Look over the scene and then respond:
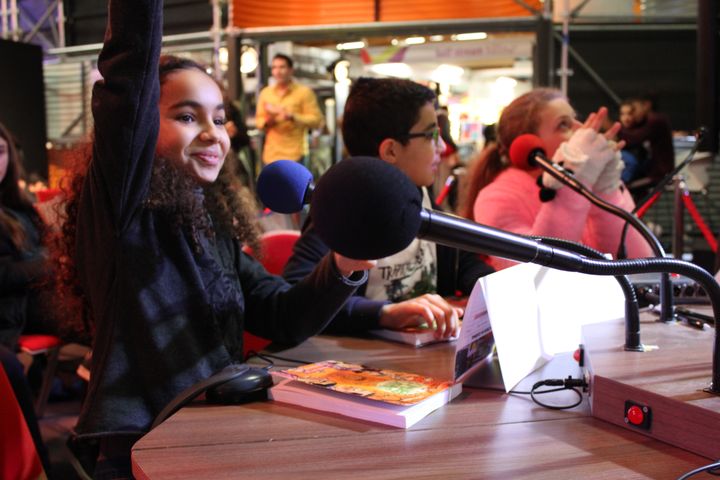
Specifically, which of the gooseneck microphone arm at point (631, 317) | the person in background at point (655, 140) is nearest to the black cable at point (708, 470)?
the gooseneck microphone arm at point (631, 317)

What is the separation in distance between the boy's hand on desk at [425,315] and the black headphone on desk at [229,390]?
1.43 ft

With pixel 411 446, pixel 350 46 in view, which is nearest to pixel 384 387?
pixel 411 446

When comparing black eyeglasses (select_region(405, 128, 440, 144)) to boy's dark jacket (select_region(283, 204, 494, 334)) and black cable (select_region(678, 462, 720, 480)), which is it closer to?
boy's dark jacket (select_region(283, 204, 494, 334))

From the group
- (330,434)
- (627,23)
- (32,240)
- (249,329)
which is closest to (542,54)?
(627,23)

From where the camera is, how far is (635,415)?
0.87 metres

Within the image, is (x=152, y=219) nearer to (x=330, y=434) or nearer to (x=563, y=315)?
(x=330, y=434)

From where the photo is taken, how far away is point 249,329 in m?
1.51

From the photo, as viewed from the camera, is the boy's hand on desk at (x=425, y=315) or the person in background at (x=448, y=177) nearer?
the boy's hand on desk at (x=425, y=315)

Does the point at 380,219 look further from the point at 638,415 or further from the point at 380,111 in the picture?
the point at 380,111

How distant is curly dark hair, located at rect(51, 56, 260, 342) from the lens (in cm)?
130

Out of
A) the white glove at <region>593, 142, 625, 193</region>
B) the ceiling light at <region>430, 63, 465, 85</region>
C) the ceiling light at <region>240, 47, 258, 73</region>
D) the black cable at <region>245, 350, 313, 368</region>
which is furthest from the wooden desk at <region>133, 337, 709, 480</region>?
the ceiling light at <region>430, 63, 465, 85</region>

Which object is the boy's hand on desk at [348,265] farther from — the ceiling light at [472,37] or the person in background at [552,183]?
the ceiling light at [472,37]

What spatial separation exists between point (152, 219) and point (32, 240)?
1664mm

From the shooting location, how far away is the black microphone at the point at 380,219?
62 cm
